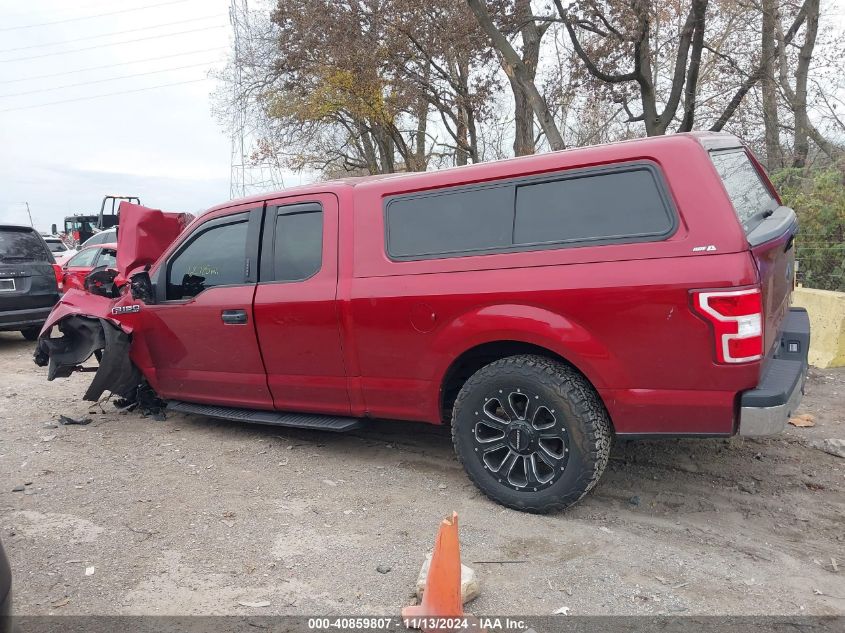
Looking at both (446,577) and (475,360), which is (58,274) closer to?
(475,360)

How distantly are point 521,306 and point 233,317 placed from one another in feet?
7.42

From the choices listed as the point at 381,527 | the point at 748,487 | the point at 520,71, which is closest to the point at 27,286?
the point at 381,527

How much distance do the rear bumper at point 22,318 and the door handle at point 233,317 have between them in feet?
19.5

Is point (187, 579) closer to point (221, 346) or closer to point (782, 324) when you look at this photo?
point (221, 346)

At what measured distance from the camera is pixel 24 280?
29.5 ft

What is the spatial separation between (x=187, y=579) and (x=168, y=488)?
47.0 inches

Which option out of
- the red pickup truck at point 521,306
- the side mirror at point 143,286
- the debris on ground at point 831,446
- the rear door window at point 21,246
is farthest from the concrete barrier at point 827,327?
the rear door window at point 21,246

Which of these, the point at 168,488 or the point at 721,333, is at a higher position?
the point at 721,333

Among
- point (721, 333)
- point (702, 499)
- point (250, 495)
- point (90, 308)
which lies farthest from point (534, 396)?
point (90, 308)

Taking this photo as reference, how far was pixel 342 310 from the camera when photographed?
4078mm

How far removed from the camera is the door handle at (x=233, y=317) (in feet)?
15.0

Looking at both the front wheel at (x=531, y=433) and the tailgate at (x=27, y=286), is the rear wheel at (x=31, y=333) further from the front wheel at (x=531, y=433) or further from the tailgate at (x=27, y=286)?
the front wheel at (x=531, y=433)

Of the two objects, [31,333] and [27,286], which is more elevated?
[27,286]

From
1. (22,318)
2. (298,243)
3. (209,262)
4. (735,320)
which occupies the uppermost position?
(298,243)
